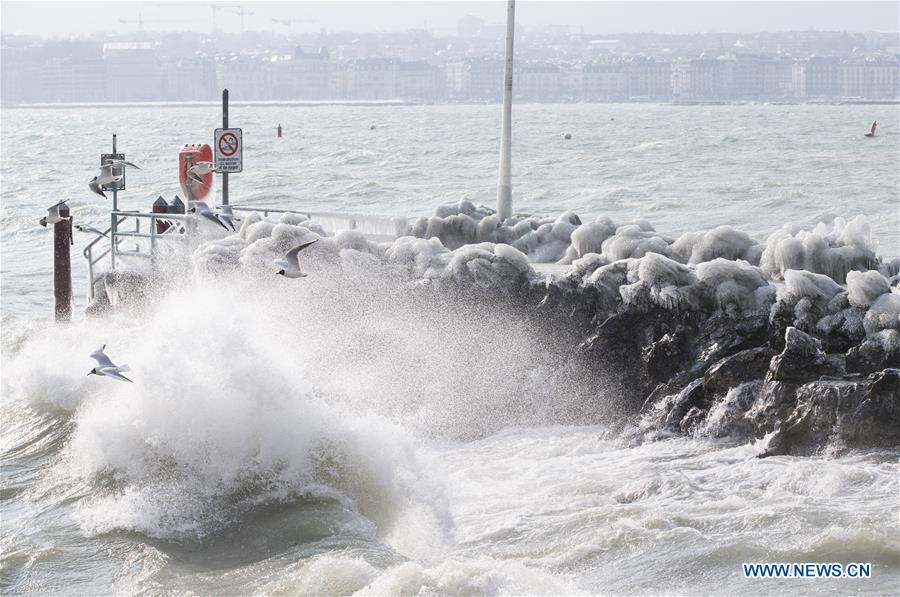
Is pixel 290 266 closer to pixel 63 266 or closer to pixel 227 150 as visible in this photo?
pixel 63 266

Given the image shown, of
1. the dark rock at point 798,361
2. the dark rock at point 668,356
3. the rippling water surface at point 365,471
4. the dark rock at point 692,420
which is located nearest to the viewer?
the rippling water surface at point 365,471

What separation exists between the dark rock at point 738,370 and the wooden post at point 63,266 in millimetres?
8461

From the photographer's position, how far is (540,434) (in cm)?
1191

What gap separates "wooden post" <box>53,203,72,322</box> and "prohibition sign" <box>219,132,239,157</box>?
7.70 feet

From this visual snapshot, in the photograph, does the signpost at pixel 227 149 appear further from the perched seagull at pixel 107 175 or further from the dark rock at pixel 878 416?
the dark rock at pixel 878 416

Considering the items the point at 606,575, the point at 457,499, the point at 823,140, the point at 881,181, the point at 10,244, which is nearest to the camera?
the point at 606,575

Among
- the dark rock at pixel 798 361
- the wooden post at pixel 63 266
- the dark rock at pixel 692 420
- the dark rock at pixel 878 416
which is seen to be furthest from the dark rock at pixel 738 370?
the wooden post at pixel 63 266

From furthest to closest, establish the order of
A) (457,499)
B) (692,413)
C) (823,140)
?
(823,140), (692,413), (457,499)

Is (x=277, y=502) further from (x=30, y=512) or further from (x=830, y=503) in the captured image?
(x=830, y=503)

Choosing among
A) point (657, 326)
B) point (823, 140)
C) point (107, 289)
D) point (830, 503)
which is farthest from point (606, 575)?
point (823, 140)

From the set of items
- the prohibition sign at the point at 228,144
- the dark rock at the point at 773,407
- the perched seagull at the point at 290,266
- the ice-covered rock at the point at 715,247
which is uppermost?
the prohibition sign at the point at 228,144

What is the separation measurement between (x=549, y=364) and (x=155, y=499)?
14.3 ft

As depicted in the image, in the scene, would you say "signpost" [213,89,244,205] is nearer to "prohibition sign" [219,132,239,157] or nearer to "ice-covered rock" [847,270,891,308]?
"prohibition sign" [219,132,239,157]

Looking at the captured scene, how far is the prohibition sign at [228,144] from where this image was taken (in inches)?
699
